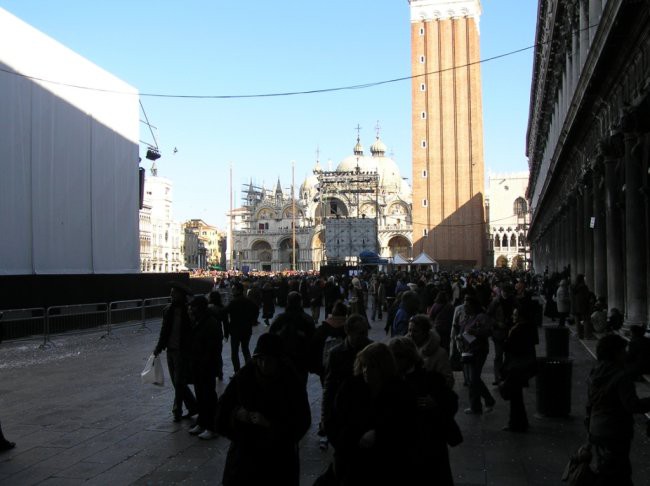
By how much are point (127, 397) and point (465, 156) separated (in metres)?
60.5

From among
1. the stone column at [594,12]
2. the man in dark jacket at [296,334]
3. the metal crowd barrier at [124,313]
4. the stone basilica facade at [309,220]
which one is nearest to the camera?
the man in dark jacket at [296,334]

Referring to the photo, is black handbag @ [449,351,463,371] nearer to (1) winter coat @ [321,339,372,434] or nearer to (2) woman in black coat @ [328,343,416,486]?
(1) winter coat @ [321,339,372,434]

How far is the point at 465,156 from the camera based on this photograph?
6662 centimetres

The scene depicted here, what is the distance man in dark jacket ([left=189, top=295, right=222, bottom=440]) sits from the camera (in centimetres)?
707

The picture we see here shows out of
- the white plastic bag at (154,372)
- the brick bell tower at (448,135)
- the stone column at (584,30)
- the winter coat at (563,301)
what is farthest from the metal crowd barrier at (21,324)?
the brick bell tower at (448,135)

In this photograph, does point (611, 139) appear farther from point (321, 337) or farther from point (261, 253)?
point (261, 253)

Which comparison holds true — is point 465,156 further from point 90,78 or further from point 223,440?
point 223,440

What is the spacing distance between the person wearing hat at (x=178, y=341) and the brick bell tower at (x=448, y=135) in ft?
196

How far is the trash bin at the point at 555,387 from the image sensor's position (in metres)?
7.59

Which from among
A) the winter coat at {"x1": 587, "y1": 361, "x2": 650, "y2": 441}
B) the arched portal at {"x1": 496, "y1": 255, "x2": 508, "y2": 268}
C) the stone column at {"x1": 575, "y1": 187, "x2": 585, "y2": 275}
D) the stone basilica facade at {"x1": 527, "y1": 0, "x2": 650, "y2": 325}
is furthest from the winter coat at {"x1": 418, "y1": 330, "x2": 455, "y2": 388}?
the arched portal at {"x1": 496, "y1": 255, "x2": 508, "y2": 268}

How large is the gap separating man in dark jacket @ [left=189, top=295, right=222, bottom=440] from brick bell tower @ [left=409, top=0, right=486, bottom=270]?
5981 cm

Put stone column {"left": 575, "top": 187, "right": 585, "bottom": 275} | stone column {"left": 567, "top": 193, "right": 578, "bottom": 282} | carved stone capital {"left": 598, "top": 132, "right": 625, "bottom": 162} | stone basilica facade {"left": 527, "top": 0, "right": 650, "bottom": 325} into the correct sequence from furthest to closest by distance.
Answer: stone column {"left": 567, "top": 193, "right": 578, "bottom": 282} → stone column {"left": 575, "top": 187, "right": 585, "bottom": 275} → carved stone capital {"left": 598, "top": 132, "right": 625, "bottom": 162} → stone basilica facade {"left": 527, "top": 0, "right": 650, "bottom": 325}

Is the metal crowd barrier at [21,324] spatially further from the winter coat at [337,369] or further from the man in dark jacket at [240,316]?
the winter coat at [337,369]

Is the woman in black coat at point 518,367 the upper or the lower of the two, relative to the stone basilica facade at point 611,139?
lower
